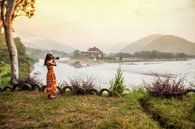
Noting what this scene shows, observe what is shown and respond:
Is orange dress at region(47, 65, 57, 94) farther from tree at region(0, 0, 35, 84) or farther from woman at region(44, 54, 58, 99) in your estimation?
tree at region(0, 0, 35, 84)

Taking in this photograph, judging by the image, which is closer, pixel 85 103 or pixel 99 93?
pixel 85 103

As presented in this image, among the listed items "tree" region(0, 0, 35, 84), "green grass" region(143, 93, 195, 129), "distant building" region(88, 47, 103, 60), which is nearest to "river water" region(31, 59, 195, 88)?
"tree" region(0, 0, 35, 84)

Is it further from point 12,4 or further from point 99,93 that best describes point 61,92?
point 12,4

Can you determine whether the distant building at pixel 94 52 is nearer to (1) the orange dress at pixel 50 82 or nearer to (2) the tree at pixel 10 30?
(2) the tree at pixel 10 30

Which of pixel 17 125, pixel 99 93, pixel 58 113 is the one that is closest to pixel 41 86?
pixel 99 93

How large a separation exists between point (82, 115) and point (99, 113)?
0.45 meters

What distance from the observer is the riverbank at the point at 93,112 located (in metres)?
5.17

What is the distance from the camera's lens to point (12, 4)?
35.1ft

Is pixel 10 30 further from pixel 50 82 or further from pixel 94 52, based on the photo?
pixel 94 52

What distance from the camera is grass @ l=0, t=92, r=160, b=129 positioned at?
16.8 feet

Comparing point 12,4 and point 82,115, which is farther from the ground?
point 12,4

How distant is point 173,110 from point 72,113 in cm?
262

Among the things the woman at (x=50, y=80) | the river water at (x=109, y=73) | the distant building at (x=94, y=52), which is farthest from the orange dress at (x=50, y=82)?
the distant building at (x=94, y=52)

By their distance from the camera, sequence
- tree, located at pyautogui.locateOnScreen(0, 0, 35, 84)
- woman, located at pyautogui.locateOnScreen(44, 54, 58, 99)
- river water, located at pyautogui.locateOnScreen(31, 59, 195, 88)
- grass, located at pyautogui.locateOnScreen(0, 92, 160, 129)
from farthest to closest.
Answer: river water, located at pyautogui.locateOnScreen(31, 59, 195, 88), tree, located at pyautogui.locateOnScreen(0, 0, 35, 84), woman, located at pyautogui.locateOnScreen(44, 54, 58, 99), grass, located at pyautogui.locateOnScreen(0, 92, 160, 129)
